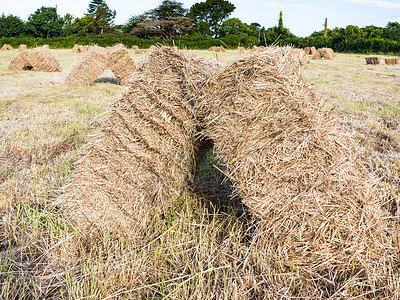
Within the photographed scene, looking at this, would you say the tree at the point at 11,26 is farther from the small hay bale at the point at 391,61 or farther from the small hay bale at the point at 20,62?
the small hay bale at the point at 391,61

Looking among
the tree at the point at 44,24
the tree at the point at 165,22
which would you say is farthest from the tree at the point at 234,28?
the tree at the point at 44,24

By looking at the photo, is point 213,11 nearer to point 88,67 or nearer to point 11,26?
point 11,26

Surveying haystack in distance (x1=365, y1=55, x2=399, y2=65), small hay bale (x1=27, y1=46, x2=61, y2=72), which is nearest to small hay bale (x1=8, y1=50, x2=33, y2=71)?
small hay bale (x1=27, y1=46, x2=61, y2=72)

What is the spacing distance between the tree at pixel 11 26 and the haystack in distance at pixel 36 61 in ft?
199

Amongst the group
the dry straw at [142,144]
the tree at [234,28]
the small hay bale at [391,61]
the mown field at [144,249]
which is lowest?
the mown field at [144,249]

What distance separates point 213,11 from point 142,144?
78.4 metres

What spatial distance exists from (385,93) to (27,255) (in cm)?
1063

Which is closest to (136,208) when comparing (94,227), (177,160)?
(94,227)

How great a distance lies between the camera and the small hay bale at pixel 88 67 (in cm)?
1024

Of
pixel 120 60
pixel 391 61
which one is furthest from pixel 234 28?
pixel 120 60

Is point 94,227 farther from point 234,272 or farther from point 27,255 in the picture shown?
point 234,272

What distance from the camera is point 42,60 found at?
14.1 meters

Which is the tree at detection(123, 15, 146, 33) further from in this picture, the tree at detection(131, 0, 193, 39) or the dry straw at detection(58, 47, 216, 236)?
the dry straw at detection(58, 47, 216, 236)

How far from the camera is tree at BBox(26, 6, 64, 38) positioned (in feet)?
229
